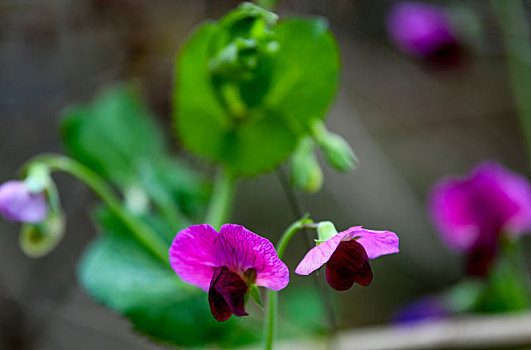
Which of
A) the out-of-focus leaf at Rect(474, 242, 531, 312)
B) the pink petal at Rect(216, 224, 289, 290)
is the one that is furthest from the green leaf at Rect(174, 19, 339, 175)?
the out-of-focus leaf at Rect(474, 242, 531, 312)

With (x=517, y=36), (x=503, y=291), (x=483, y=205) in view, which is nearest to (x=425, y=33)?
(x=517, y=36)

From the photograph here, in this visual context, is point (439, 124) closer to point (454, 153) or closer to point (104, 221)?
point (454, 153)

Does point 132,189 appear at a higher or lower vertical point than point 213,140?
lower

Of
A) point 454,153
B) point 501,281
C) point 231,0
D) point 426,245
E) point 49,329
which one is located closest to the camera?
point 501,281

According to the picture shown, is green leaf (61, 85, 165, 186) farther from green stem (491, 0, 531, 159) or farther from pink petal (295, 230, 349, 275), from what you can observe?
green stem (491, 0, 531, 159)

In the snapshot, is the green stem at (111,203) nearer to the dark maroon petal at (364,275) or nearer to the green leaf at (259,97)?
the green leaf at (259,97)

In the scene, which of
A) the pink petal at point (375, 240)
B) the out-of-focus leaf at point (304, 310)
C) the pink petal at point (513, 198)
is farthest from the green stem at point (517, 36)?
the pink petal at point (375, 240)

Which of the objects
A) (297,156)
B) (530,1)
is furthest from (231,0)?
(530,1)
